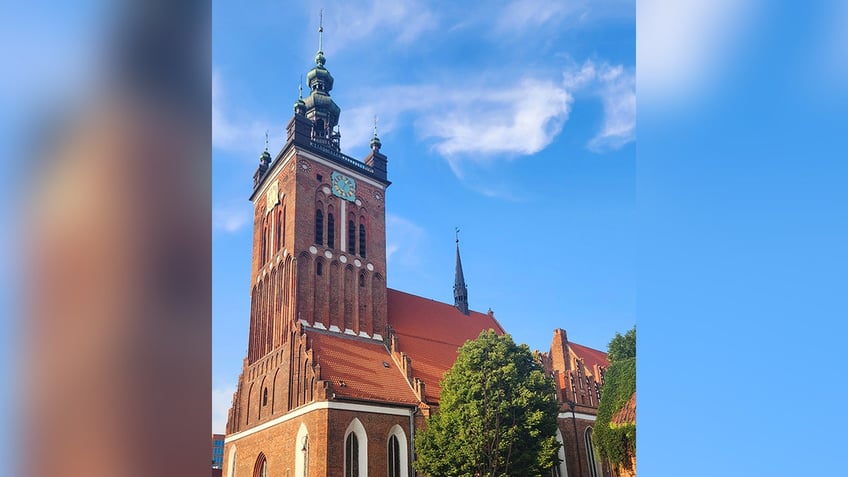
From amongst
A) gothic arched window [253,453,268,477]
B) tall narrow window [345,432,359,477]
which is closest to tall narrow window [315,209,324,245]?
tall narrow window [345,432,359,477]

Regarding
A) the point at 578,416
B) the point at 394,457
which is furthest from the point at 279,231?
the point at 578,416

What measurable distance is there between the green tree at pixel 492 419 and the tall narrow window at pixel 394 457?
3.02ft

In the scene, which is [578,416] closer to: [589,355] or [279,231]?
[589,355]

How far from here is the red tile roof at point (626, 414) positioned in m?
23.6

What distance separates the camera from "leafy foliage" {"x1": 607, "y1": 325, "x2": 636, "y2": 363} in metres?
28.2

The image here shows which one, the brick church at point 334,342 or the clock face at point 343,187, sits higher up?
the clock face at point 343,187

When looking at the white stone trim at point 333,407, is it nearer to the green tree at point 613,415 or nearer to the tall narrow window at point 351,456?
the tall narrow window at point 351,456

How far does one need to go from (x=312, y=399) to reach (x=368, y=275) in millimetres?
7722

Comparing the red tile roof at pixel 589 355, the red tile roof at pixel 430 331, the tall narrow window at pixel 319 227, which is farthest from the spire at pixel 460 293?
the tall narrow window at pixel 319 227
